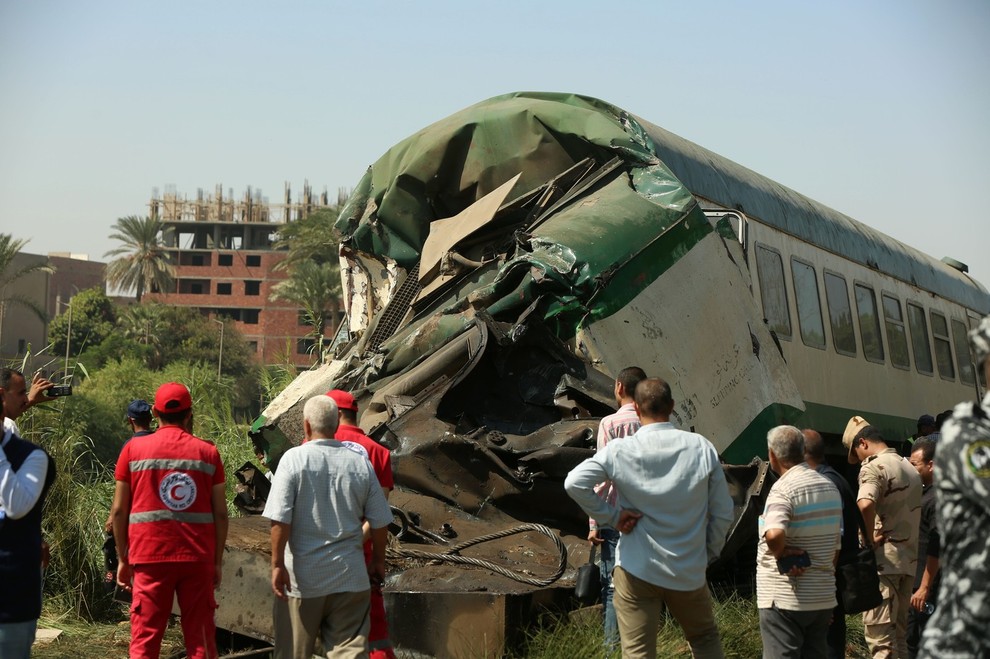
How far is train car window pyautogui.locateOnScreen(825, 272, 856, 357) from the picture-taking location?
12688 millimetres

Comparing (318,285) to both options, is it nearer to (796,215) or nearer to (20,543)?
(796,215)

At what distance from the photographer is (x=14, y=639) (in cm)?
464

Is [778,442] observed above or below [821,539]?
above

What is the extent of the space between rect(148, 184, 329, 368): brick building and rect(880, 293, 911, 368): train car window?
6501 cm

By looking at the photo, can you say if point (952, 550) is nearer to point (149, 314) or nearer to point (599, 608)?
point (599, 608)

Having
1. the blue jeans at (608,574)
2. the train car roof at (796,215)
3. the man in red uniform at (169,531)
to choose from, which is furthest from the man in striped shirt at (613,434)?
the train car roof at (796,215)

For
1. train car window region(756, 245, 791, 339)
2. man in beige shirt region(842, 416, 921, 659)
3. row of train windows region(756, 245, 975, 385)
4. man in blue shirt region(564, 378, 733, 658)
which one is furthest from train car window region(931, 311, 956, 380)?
man in blue shirt region(564, 378, 733, 658)

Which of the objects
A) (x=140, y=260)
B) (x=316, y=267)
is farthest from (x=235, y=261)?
(x=316, y=267)

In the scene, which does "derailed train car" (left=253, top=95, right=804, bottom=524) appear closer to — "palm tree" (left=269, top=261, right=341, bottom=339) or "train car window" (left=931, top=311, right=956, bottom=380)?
"train car window" (left=931, top=311, right=956, bottom=380)

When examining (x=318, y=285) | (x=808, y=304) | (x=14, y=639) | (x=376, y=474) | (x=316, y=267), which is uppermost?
(x=316, y=267)

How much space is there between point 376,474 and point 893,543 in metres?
3.33

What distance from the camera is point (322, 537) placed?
5.28m

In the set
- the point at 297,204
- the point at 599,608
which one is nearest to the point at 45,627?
the point at 599,608

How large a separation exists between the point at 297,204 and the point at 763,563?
84.2 metres
